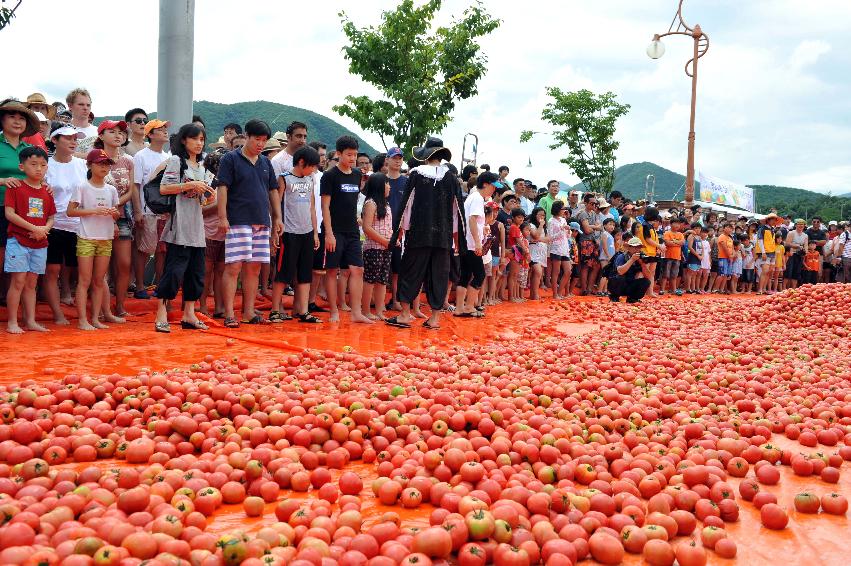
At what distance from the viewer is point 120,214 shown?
276 inches

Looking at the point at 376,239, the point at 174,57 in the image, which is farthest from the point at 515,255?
the point at 174,57

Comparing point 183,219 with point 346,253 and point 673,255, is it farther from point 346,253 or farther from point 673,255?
point 673,255

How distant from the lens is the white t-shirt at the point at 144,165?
7621 mm

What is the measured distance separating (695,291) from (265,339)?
13028mm

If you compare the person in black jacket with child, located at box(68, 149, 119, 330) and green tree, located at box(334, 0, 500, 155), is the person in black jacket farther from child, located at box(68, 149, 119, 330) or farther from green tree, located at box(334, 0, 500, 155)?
green tree, located at box(334, 0, 500, 155)

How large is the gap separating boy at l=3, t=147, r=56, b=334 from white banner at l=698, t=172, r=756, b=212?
45.4 metres

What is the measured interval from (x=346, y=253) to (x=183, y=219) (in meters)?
2.04

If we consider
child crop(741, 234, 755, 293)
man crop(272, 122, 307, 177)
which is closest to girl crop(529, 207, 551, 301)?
man crop(272, 122, 307, 177)

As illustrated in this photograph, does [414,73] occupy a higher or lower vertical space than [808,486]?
higher

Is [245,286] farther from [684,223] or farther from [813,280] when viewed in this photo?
[813,280]

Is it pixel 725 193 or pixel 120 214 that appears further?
pixel 725 193

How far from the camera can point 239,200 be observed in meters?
7.01

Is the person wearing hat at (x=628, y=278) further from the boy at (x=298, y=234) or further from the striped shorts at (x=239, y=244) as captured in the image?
the striped shorts at (x=239, y=244)

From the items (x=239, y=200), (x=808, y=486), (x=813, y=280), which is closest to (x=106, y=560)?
(x=808, y=486)
